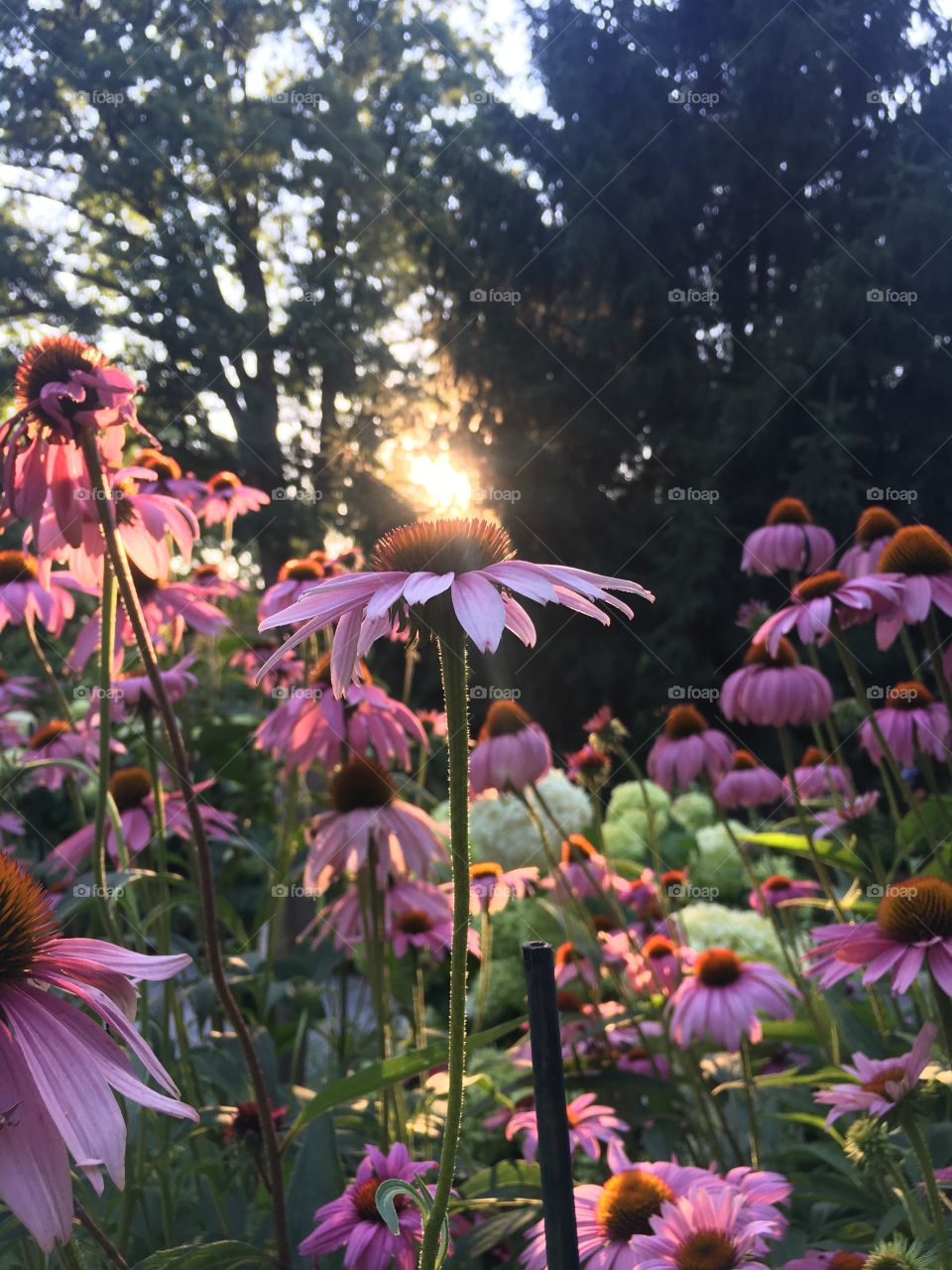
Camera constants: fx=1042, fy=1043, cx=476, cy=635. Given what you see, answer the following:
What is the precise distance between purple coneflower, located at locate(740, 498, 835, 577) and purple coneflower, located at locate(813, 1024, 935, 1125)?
1385mm

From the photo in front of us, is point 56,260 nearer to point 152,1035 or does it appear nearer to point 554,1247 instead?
point 152,1035

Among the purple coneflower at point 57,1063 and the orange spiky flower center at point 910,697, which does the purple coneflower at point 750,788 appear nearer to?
the orange spiky flower center at point 910,697

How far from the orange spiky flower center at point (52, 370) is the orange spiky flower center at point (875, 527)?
143cm

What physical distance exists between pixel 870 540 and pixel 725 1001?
948 millimetres

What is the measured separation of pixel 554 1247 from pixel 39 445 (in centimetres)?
88

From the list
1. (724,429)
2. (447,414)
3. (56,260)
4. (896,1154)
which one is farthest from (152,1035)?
(56,260)

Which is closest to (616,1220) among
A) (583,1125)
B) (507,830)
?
(583,1125)

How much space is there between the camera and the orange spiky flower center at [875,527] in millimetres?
1983

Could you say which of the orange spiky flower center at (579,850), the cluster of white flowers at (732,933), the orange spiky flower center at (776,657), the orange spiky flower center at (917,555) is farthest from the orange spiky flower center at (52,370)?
the cluster of white flowers at (732,933)

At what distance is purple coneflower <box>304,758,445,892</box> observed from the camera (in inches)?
57.8

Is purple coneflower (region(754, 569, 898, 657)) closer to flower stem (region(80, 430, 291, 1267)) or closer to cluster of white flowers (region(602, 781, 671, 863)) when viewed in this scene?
flower stem (region(80, 430, 291, 1267))

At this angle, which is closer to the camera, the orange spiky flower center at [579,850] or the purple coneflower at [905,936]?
the purple coneflower at [905,936]

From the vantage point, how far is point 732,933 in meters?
3.00

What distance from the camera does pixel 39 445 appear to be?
1.08 metres
